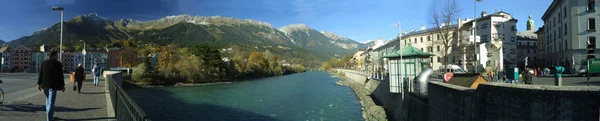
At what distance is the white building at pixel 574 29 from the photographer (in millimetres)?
35500

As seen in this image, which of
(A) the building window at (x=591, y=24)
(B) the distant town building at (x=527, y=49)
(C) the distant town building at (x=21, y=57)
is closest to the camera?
(A) the building window at (x=591, y=24)

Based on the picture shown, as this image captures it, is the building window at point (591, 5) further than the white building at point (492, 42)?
No

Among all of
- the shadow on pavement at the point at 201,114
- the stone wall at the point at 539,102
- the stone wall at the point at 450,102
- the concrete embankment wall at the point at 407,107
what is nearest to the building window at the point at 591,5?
the concrete embankment wall at the point at 407,107

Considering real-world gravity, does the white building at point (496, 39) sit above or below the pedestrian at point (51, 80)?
above

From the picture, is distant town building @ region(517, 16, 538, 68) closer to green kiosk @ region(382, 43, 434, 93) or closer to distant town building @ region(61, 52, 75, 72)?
green kiosk @ region(382, 43, 434, 93)

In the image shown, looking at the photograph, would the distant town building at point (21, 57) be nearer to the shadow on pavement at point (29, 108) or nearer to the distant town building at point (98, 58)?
the distant town building at point (98, 58)

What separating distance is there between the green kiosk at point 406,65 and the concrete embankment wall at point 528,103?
8538 mm

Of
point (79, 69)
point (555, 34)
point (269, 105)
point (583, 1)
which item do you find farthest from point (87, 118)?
point (555, 34)

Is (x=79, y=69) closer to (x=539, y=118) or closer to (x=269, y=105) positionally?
(x=269, y=105)

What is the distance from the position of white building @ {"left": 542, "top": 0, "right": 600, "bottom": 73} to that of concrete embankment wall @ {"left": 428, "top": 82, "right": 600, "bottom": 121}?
36760 mm

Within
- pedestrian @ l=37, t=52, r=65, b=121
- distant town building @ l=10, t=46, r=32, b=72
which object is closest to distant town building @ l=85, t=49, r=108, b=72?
distant town building @ l=10, t=46, r=32, b=72

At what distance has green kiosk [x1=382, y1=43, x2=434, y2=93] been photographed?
58.4 ft

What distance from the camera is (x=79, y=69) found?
17.3 metres

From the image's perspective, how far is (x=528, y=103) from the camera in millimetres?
6750
